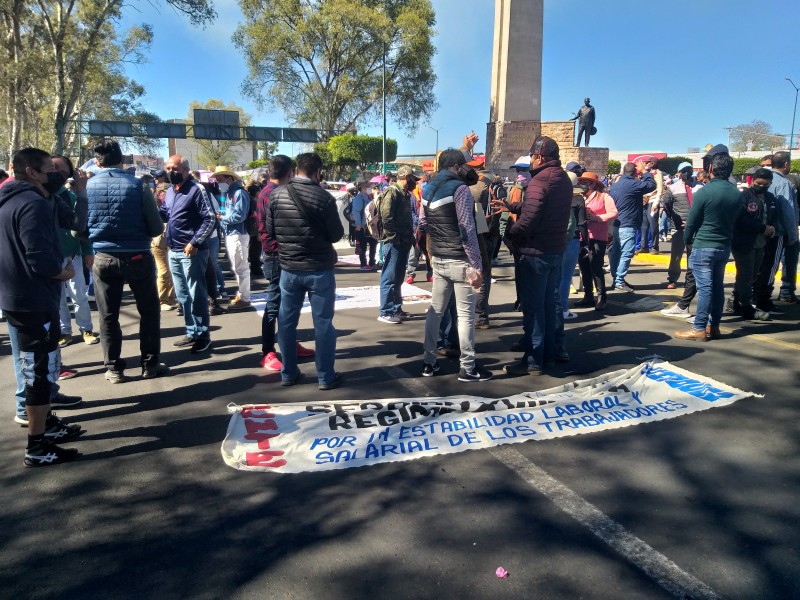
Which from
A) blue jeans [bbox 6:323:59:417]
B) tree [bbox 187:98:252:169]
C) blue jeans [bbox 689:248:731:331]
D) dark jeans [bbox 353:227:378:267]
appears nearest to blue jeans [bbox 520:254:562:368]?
blue jeans [bbox 689:248:731:331]

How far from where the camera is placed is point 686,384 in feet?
16.3

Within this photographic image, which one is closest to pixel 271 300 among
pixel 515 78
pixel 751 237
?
pixel 751 237

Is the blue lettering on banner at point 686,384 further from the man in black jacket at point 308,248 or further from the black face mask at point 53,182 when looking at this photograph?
the black face mask at point 53,182

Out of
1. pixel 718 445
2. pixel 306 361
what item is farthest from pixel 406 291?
pixel 718 445

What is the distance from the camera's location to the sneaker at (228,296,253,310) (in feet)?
28.6

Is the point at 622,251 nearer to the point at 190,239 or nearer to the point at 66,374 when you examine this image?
the point at 190,239

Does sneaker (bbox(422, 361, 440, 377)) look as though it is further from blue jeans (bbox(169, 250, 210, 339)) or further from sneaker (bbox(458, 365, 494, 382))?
blue jeans (bbox(169, 250, 210, 339))

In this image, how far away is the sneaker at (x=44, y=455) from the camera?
371cm

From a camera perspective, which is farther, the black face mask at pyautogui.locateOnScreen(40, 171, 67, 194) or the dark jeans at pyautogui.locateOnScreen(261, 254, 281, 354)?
the dark jeans at pyautogui.locateOnScreen(261, 254, 281, 354)

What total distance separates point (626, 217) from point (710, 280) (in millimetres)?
3455

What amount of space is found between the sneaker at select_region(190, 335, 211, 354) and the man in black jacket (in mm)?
1753

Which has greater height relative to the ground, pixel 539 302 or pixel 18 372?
pixel 539 302

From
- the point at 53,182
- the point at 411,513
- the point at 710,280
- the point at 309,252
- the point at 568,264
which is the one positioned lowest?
the point at 411,513

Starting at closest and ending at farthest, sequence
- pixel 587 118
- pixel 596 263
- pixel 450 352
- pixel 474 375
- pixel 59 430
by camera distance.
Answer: pixel 59 430
pixel 474 375
pixel 450 352
pixel 596 263
pixel 587 118
